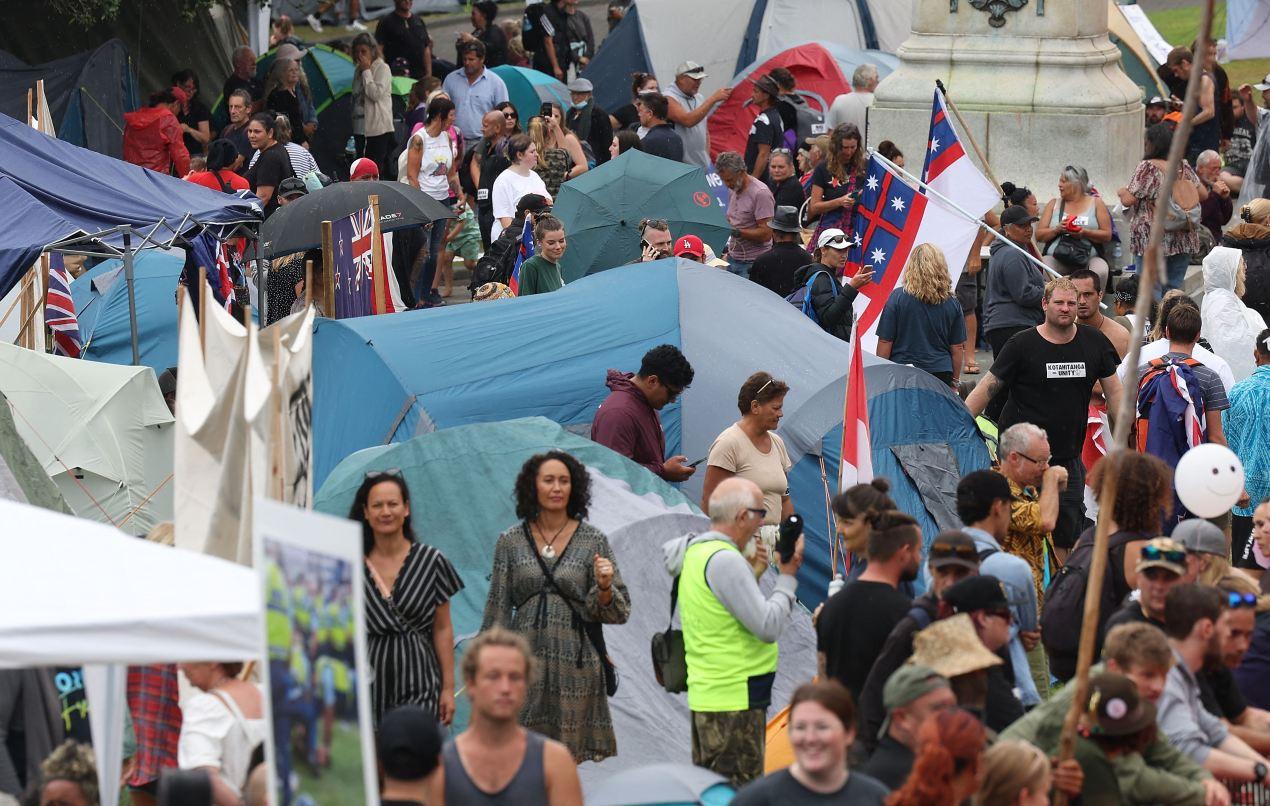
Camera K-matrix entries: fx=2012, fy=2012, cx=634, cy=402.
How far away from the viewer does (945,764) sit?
16.2 feet

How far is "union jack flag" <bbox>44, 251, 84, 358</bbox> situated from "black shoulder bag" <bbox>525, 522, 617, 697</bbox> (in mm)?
5832

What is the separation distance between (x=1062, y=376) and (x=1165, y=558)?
10.5 feet

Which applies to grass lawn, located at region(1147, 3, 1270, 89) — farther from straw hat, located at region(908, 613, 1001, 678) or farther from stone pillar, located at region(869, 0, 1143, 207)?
straw hat, located at region(908, 613, 1001, 678)

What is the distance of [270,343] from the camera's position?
6.81m

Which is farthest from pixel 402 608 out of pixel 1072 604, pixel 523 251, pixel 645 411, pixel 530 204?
pixel 530 204

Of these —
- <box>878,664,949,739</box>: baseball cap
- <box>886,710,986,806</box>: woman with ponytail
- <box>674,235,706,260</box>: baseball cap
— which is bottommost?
<box>886,710,986,806</box>: woman with ponytail

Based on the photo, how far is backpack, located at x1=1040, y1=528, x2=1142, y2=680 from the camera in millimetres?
6973

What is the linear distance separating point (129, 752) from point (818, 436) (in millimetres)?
3676

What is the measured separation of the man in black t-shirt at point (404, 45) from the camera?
74.7 ft

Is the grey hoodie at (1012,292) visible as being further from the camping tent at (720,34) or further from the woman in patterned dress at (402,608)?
the camping tent at (720,34)

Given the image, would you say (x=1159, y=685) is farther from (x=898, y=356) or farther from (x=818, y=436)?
(x=898, y=356)

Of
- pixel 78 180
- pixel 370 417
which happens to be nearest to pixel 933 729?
pixel 370 417

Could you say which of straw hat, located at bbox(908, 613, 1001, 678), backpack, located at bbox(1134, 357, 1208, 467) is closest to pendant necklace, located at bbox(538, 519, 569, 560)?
straw hat, located at bbox(908, 613, 1001, 678)

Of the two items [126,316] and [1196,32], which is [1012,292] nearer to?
[126,316]
